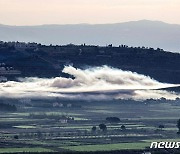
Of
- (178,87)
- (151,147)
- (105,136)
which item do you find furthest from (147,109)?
(151,147)

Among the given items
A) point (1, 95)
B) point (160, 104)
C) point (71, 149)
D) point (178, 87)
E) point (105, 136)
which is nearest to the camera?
point (71, 149)

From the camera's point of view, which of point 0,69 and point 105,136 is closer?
point 105,136

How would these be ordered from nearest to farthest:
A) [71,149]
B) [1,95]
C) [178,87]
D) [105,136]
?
[71,149], [105,136], [1,95], [178,87]

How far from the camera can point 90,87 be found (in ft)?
601

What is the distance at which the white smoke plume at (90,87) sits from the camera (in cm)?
17425

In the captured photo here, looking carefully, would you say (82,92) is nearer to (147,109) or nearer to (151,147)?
(147,109)

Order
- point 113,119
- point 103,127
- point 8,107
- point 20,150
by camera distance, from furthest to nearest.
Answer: point 8,107 → point 113,119 → point 103,127 → point 20,150

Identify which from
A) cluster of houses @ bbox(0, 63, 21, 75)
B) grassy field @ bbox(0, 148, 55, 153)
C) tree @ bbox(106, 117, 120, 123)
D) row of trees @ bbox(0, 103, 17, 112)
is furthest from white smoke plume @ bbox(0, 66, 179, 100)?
grassy field @ bbox(0, 148, 55, 153)

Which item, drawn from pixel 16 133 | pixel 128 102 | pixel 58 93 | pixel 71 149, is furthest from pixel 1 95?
pixel 71 149

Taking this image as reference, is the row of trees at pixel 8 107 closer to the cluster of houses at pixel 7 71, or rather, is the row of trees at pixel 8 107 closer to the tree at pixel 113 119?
the tree at pixel 113 119

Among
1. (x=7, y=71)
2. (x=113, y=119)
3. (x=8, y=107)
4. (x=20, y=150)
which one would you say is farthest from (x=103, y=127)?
(x=7, y=71)

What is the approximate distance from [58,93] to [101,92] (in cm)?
918

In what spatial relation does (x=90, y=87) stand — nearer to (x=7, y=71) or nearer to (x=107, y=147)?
(x=7, y=71)

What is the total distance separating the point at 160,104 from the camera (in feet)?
592
